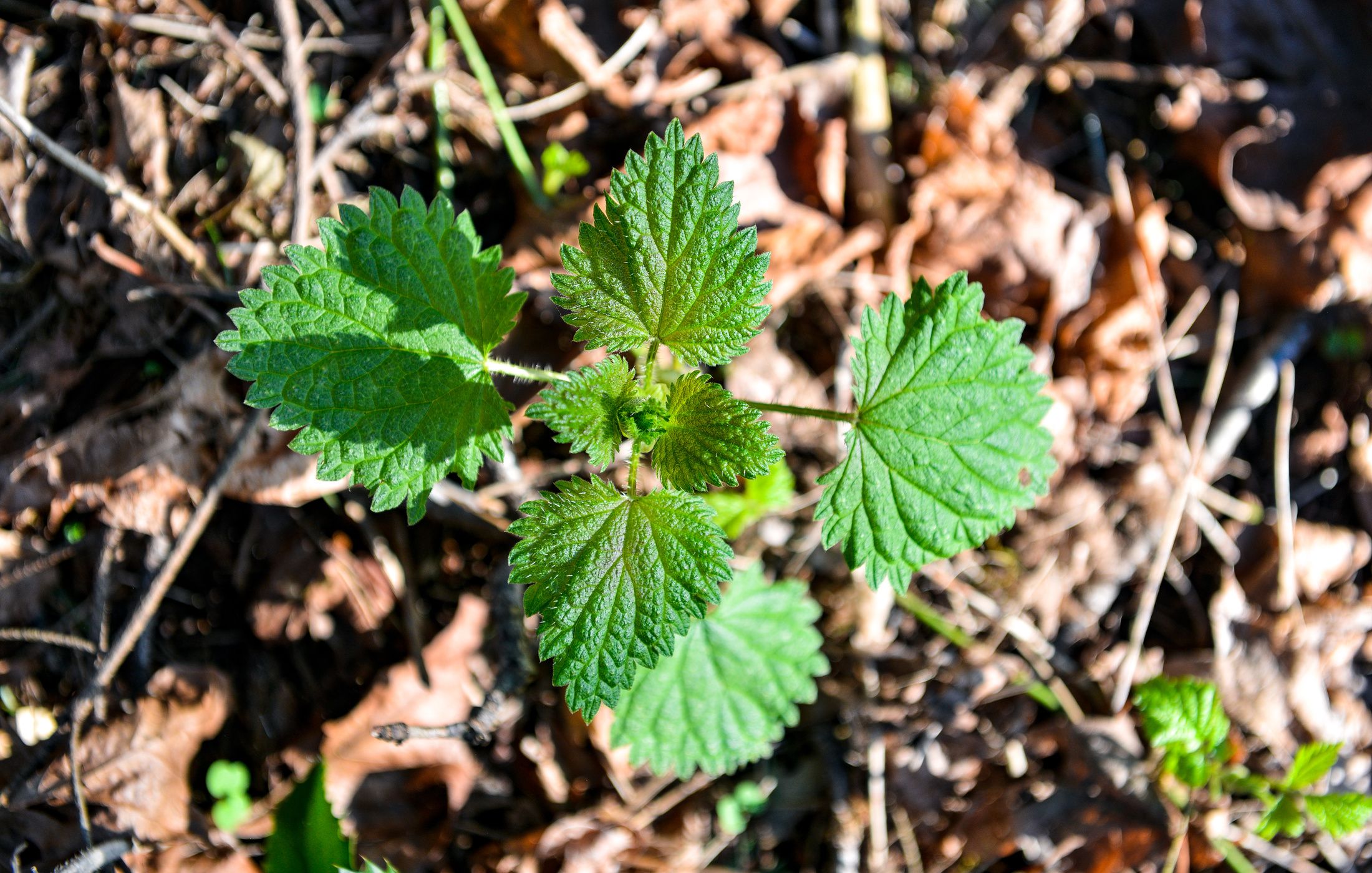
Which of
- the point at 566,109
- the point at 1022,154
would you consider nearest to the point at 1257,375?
the point at 1022,154

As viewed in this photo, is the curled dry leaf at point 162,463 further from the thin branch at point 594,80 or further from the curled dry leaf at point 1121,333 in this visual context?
the curled dry leaf at point 1121,333

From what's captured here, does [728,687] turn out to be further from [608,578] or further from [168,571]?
[168,571]

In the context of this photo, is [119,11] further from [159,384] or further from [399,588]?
[399,588]

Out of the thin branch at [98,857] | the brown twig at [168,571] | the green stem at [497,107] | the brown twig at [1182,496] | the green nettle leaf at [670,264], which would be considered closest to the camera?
the green nettle leaf at [670,264]

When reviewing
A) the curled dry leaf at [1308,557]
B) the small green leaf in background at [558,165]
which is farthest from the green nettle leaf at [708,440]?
the curled dry leaf at [1308,557]

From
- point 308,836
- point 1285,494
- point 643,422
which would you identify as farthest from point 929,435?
point 1285,494

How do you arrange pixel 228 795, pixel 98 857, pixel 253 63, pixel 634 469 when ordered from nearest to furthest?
pixel 634 469 < pixel 98 857 < pixel 228 795 < pixel 253 63
